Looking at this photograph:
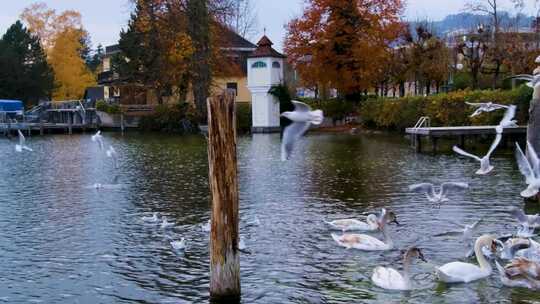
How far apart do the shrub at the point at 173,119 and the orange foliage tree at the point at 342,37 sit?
35.3ft

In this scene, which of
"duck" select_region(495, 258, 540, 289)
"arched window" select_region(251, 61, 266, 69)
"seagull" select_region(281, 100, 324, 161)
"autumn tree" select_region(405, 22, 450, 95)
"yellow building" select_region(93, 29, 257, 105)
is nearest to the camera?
"duck" select_region(495, 258, 540, 289)

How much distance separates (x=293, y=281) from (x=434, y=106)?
28421mm

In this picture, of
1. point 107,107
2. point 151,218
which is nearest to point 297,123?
point 151,218

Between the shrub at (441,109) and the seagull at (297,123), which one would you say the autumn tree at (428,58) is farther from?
the seagull at (297,123)

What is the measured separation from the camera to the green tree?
7038 cm

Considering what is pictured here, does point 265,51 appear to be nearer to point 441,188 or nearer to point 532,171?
point 441,188

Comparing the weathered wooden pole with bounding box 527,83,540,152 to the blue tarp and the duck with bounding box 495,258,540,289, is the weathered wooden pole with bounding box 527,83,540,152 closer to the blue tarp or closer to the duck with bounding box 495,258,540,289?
the duck with bounding box 495,258,540,289

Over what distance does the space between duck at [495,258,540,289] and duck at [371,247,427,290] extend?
→ 3.85 ft

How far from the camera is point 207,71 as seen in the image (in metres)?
54.5

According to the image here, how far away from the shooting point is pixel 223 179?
8.24m

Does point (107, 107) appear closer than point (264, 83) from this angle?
No

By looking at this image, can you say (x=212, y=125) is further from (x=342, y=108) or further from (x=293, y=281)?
(x=342, y=108)

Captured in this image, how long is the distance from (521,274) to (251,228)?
17.6 ft

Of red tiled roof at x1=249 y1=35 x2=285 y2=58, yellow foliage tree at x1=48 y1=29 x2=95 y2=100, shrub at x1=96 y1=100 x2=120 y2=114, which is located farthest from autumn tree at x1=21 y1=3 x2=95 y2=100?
red tiled roof at x1=249 y1=35 x2=285 y2=58
